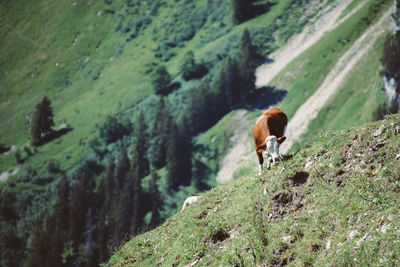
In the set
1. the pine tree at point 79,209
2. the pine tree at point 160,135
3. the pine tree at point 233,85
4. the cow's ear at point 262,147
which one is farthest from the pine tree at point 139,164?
the cow's ear at point 262,147

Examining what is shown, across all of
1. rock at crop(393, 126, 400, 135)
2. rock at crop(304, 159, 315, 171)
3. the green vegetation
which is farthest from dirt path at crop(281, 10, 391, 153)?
rock at crop(393, 126, 400, 135)

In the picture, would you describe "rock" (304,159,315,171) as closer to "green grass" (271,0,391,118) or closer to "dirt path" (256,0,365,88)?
"green grass" (271,0,391,118)

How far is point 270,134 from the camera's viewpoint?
13000 millimetres

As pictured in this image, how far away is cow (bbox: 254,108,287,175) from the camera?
1246cm

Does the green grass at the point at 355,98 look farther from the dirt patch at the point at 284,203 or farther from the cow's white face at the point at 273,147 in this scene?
the dirt patch at the point at 284,203

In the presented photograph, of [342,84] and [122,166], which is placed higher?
[342,84]

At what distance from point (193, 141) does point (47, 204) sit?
4810cm

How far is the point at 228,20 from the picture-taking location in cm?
15988

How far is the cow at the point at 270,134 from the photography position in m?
12.5

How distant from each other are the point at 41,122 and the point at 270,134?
5409 inches

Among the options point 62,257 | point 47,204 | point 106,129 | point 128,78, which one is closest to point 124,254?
point 62,257

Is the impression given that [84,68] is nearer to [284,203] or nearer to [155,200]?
[155,200]

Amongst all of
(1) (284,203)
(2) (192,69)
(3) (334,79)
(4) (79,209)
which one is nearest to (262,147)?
(1) (284,203)

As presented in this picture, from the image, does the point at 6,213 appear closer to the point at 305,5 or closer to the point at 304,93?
the point at 304,93
